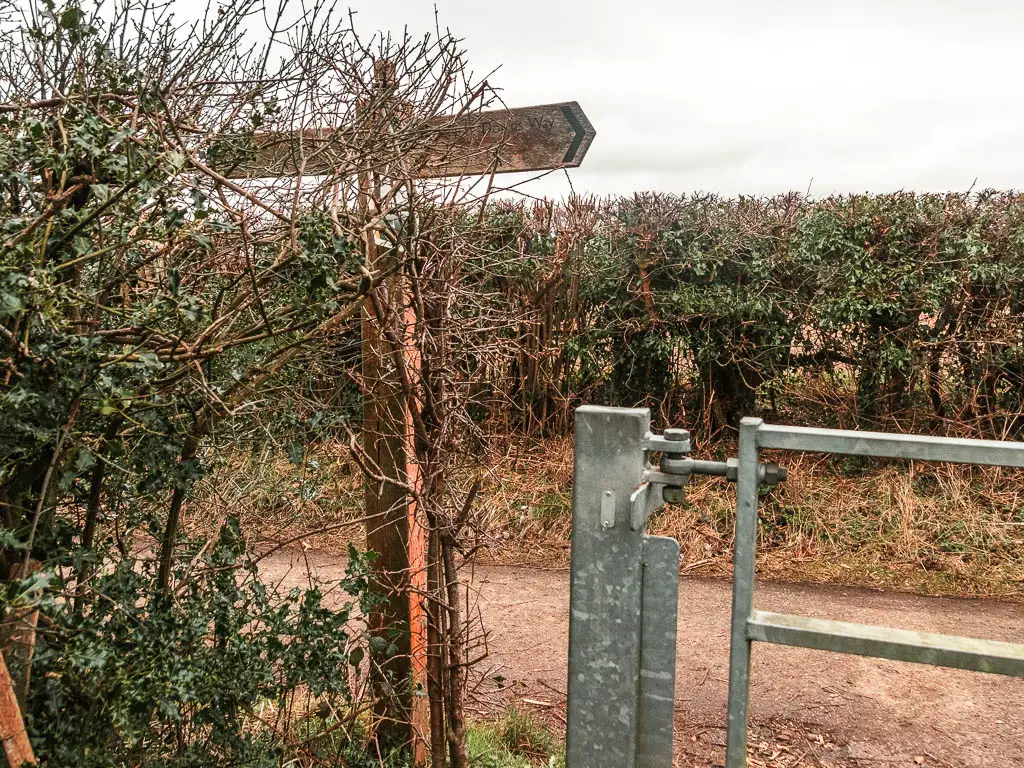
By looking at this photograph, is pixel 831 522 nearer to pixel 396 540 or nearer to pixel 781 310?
pixel 781 310

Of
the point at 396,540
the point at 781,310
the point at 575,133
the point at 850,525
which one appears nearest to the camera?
the point at 396,540

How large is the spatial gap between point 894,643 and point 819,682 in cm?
377

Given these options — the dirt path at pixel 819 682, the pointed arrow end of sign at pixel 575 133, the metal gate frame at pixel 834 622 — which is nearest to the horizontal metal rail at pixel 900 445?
the metal gate frame at pixel 834 622

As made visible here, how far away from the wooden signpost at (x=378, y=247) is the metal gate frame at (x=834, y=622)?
1488 mm

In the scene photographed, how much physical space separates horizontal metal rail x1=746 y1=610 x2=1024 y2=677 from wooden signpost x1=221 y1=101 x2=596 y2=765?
5.15ft

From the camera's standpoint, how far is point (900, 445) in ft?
5.50

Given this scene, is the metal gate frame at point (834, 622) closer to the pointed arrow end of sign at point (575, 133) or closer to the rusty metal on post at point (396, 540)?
the rusty metal on post at point (396, 540)

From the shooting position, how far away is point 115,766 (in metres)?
2.75

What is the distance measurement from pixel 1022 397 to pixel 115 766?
776cm

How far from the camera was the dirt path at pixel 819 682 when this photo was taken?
4.33 meters

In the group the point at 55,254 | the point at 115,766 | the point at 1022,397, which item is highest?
the point at 55,254

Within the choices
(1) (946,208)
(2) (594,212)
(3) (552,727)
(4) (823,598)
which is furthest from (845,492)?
(3) (552,727)

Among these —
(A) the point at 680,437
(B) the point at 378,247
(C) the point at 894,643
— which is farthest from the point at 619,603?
(B) the point at 378,247

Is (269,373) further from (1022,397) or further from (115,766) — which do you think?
(1022,397)
